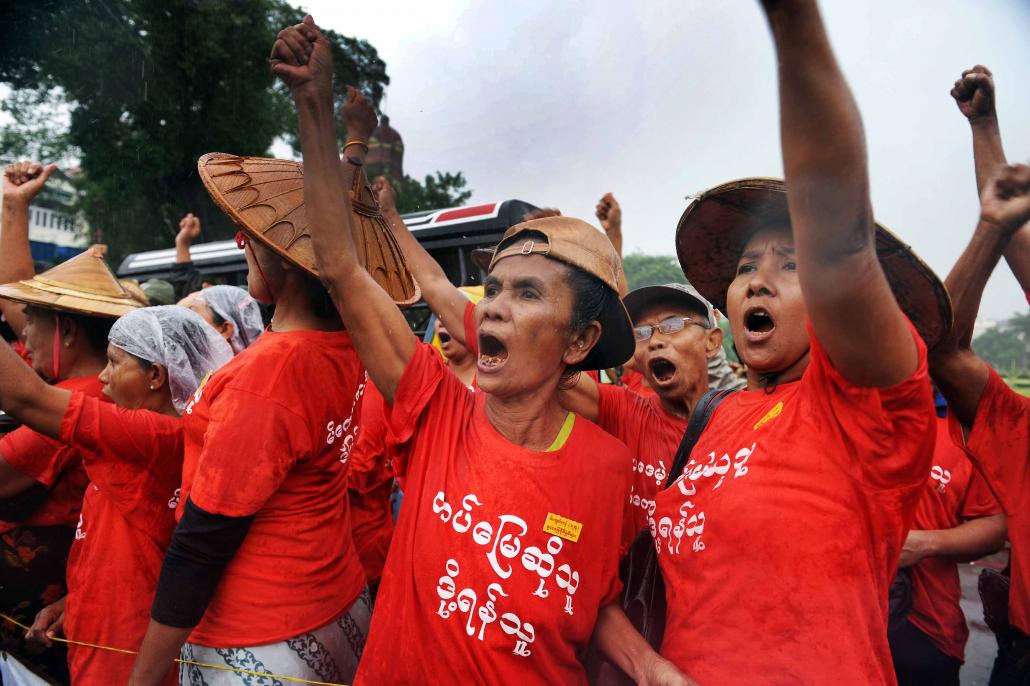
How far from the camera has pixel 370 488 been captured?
3242 mm

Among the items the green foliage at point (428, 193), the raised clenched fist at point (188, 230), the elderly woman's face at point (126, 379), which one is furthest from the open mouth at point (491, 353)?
the green foliage at point (428, 193)

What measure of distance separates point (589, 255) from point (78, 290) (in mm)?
2605

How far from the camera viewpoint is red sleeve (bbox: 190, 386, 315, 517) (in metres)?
1.81

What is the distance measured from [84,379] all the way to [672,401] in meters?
2.78

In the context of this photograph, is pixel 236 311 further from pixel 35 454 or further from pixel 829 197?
pixel 829 197

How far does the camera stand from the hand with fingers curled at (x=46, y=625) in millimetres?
2609

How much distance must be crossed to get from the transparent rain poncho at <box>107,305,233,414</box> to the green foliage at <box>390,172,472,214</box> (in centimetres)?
1017

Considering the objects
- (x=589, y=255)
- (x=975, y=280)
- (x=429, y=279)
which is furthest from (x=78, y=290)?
(x=975, y=280)

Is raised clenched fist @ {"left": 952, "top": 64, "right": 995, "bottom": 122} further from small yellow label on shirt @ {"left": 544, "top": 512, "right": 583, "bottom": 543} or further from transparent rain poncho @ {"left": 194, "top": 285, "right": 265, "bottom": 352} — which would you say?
transparent rain poncho @ {"left": 194, "top": 285, "right": 265, "bottom": 352}

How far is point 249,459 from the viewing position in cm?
183

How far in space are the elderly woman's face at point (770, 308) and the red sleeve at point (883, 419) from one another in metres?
0.22

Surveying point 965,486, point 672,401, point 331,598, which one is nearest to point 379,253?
point 331,598

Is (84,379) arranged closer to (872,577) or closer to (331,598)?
(331,598)

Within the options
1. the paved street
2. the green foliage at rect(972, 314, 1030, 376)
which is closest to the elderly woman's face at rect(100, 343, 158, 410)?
the paved street
